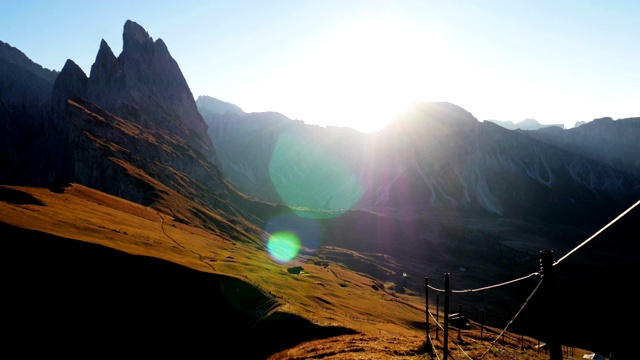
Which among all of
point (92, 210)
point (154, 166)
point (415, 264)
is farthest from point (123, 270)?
point (415, 264)

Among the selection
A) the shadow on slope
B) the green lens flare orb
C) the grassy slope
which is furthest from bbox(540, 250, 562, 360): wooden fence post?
the green lens flare orb

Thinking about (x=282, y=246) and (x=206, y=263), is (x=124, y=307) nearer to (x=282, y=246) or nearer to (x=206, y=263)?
(x=206, y=263)

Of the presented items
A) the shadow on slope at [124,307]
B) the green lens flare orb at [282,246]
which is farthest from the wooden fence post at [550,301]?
the green lens flare orb at [282,246]

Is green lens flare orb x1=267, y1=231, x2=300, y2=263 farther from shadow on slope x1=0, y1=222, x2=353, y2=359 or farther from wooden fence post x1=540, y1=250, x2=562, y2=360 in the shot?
wooden fence post x1=540, y1=250, x2=562, y2=360

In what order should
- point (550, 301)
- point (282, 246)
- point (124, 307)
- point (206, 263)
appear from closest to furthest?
point (550, 301)
point (124, 307)
point (206, 263)
point (282, 246)

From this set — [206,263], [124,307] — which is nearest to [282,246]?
[206,263]

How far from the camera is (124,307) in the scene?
158 ft

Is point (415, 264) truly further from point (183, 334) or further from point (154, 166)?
point (183, 334)

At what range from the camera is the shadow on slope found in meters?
43.3

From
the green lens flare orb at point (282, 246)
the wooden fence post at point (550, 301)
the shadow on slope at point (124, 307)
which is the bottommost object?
the green lens flare orb at point (282, 246)

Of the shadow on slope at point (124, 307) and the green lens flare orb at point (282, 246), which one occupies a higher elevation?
the shadow on slope at point (124, 307)

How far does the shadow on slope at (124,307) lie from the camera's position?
4331 centimetres

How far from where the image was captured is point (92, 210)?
77125 millimetres

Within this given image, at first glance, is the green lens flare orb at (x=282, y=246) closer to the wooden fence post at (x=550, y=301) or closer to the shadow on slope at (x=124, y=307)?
the shadow on slope at (x=124, y=307)
